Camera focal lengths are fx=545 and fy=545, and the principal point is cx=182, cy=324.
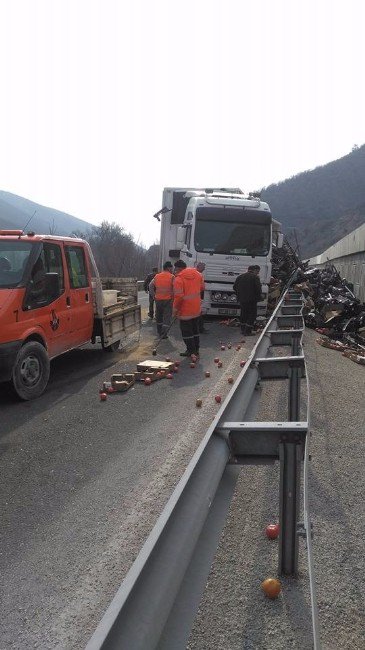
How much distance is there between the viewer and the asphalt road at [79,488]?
10.3 ft

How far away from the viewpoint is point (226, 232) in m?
14.7

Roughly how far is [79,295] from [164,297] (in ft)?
12.8

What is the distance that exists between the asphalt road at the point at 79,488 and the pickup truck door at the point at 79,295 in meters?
0.85

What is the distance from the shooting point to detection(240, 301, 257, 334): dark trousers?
13.4 metres

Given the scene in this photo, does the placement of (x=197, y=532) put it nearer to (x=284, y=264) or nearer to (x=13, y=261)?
(x=13, y=261)

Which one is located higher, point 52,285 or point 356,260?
point 356,260

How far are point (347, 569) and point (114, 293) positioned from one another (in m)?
8.52

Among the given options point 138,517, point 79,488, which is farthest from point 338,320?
point 138,517

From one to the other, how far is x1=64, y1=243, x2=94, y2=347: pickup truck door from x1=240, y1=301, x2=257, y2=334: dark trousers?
16.0ft

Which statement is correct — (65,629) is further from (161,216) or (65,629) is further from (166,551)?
(161,216)

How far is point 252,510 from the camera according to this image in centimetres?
418

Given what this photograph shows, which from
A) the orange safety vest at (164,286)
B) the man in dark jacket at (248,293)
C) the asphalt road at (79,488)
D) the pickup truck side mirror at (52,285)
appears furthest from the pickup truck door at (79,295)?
the man in dark jacket at (248,293)

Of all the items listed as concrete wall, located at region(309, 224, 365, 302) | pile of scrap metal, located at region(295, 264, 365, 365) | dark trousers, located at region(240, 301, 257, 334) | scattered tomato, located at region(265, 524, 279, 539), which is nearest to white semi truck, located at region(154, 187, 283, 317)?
dark trousers, located at region(240, 301, 257, 334)

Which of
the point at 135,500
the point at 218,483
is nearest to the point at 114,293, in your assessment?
the point at 135,500
